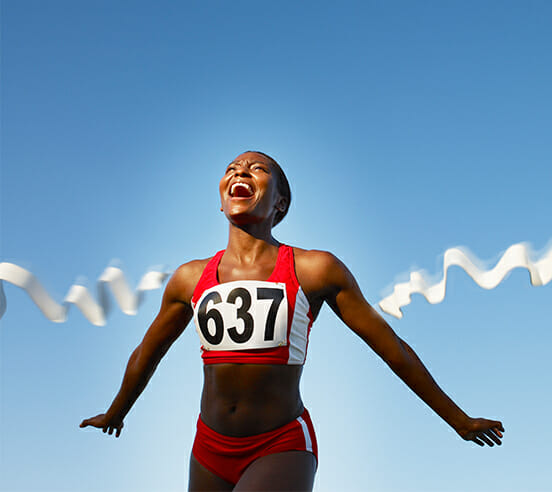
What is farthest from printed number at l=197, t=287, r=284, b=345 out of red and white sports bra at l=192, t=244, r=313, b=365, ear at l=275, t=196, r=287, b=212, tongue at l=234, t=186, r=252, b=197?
ear at l=275, t=196, r=287, b=212

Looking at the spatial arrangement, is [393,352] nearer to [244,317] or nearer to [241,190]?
[244,317]

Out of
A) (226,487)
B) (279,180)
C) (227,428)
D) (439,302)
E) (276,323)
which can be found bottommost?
(226,487)

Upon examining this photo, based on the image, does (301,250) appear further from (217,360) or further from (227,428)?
(227,428)

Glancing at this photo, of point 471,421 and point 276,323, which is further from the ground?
point 276,323

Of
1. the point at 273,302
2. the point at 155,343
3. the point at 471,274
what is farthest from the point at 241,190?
the point at 471,274

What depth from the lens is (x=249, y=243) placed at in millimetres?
3965

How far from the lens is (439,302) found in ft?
16.0

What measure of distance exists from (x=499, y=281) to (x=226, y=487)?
2.93 m

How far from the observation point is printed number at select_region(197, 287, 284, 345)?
3.52 metres

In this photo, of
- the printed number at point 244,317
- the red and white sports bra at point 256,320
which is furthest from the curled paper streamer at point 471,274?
the printed number at point 244,317

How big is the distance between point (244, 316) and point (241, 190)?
0.96 meters

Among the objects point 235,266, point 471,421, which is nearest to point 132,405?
point 235,266

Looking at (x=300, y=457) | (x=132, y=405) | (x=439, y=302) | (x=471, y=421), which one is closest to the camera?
(x=300, y=457)

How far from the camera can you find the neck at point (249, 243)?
3.93m
